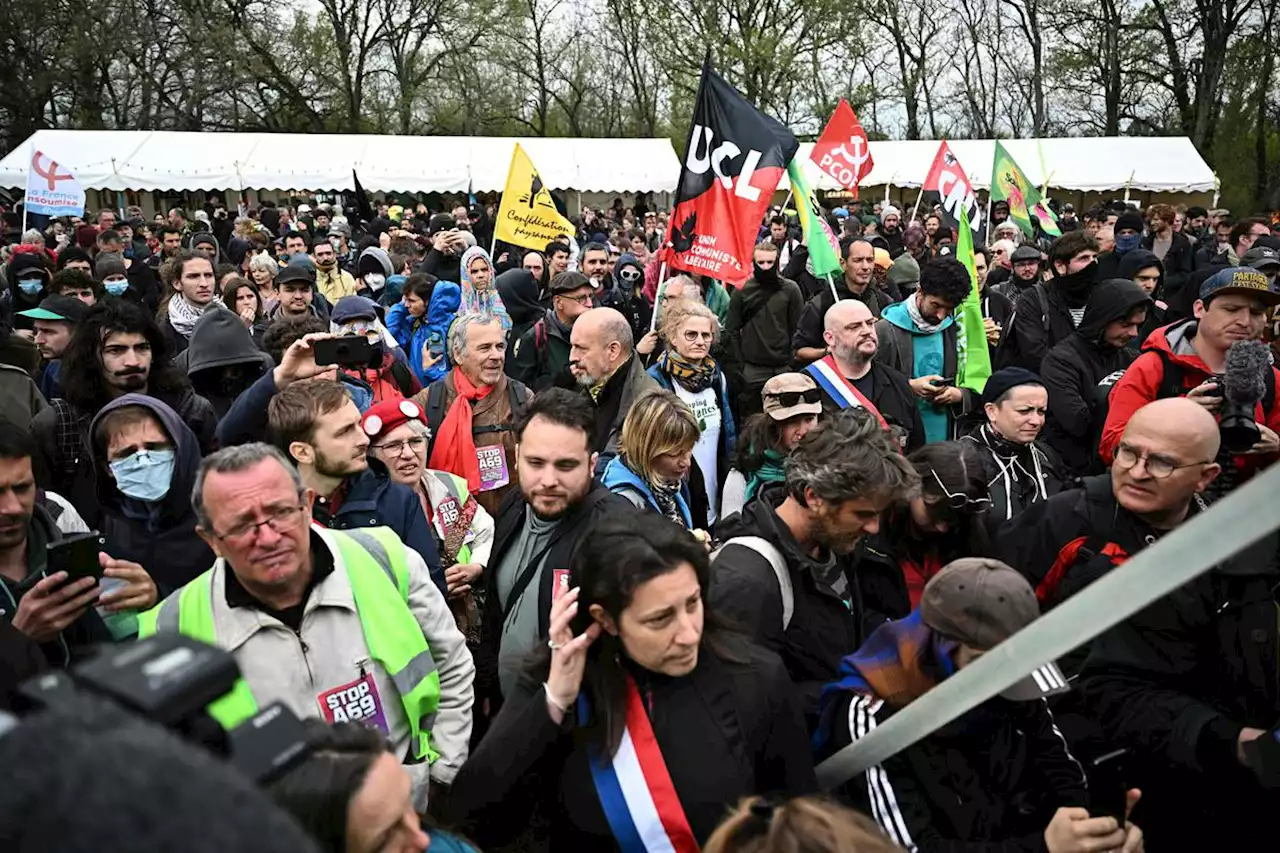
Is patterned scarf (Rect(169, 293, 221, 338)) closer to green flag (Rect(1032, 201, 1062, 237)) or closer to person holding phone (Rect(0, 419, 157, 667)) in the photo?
person holding phone (Rect(0, 419, 157, 667))

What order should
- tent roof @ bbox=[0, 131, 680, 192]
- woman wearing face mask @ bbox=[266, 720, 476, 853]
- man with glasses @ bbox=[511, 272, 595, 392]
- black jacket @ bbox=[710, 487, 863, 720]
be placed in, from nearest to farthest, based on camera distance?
woman wearing face mask @ bbox=[266, 720, 476, 853] < black jacket @ bbox=[710, 487, 863, 720] < man with glasses @ bbox=[511, 272, 595, 392] < tent roof @ bbox=[0, 131, 680, 192]

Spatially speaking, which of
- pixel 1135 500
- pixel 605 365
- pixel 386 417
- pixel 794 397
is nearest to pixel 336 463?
pixel 386 417

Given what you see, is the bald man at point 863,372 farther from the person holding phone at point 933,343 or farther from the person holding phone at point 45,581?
the person holding phone at point 45,581

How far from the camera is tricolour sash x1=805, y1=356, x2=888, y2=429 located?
4367 mm

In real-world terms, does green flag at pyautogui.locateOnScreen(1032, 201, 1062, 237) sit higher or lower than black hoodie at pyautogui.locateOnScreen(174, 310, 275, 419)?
higher

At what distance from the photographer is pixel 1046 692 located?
78.1 inches

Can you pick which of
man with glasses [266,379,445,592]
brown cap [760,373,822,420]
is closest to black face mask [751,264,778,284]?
brown cap [760,373,822,420]

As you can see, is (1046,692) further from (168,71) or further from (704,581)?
(168,71)

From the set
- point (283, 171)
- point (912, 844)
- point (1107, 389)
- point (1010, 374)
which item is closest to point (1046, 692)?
point (912, 844)

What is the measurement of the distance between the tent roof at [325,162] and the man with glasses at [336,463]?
21.0m

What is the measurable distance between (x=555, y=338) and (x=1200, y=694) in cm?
413

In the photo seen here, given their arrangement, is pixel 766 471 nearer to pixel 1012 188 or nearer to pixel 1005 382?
pixel 1005 382

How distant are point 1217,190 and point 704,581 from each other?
3037 centimetres

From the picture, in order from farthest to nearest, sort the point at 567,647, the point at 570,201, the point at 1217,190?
the point at 570,201, the point at 1217,190, the point at 567,647
